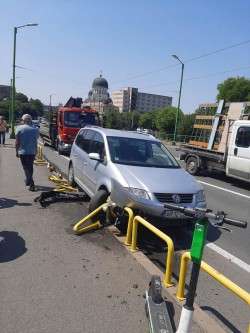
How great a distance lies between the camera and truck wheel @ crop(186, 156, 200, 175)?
13641mm

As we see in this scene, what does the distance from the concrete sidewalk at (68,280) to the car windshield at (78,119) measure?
11.9 meters

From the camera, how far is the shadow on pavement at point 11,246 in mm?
4472

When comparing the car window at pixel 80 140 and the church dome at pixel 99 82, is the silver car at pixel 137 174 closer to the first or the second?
the car window at pixel 80 140

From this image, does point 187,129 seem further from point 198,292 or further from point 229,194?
point 198,292

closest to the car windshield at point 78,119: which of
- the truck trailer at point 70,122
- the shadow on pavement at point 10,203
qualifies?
the truck trailer at point 70,122

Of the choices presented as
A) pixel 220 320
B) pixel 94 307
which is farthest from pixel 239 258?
pixel 94 307

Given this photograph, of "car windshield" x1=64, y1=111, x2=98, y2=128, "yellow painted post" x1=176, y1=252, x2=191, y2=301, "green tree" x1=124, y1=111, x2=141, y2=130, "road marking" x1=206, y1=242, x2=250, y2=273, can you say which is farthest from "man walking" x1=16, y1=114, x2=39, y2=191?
"green tree" x1=124, y1=111, x2=141, y2=130

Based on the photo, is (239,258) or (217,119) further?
(217,119)

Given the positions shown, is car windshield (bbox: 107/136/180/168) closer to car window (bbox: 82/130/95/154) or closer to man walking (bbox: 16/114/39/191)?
car window (bbox: 82/130/95/154)

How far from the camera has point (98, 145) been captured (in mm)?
7086

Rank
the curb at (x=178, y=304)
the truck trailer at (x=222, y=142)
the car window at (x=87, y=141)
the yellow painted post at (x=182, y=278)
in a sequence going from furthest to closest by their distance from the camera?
1. the truck trailer at (x=222, y=142)
2. the car window at (x=87, y=141)
3. the yellow painted post at (x=182, y=278)
4. the curb at (x=178, y=304)

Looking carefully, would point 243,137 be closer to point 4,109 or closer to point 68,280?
point 68,280

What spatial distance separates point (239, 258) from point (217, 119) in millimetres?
9899

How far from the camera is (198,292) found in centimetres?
401
